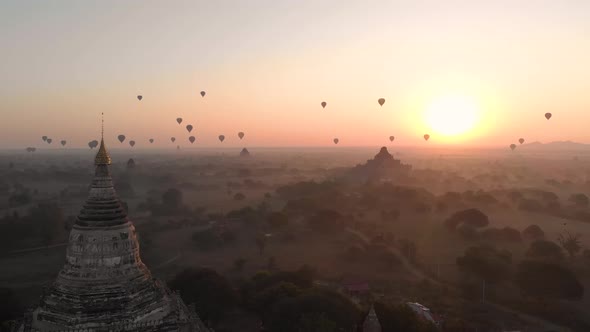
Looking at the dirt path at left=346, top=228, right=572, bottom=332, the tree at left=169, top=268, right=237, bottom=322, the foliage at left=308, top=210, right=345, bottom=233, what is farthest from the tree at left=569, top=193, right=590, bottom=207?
the tree at left=169, top=268, right=237, bottom=322

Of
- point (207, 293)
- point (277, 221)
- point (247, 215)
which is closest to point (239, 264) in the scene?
point (207, 293)

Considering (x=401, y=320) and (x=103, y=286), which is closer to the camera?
(x=103, y=286)

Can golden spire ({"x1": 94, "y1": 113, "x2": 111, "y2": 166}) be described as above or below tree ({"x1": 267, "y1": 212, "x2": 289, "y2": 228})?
above

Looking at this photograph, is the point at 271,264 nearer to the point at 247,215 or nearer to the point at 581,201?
the point at 247,215

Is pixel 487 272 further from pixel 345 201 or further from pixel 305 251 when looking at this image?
pixel 345 201

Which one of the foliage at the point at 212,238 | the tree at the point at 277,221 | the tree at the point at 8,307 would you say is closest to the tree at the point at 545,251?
the tree at the point at 277,221

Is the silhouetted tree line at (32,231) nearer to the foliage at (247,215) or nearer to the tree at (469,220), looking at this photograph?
the foliage at (247,215)

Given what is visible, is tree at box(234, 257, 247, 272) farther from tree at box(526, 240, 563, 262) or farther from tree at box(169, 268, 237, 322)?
tree at box(526, 240, 563, 262)

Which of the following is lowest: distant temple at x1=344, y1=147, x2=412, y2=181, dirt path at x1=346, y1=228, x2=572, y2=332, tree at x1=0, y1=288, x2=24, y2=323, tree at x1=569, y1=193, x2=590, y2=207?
dirt path at x1=346, y1=228, x2=572, y2=332
